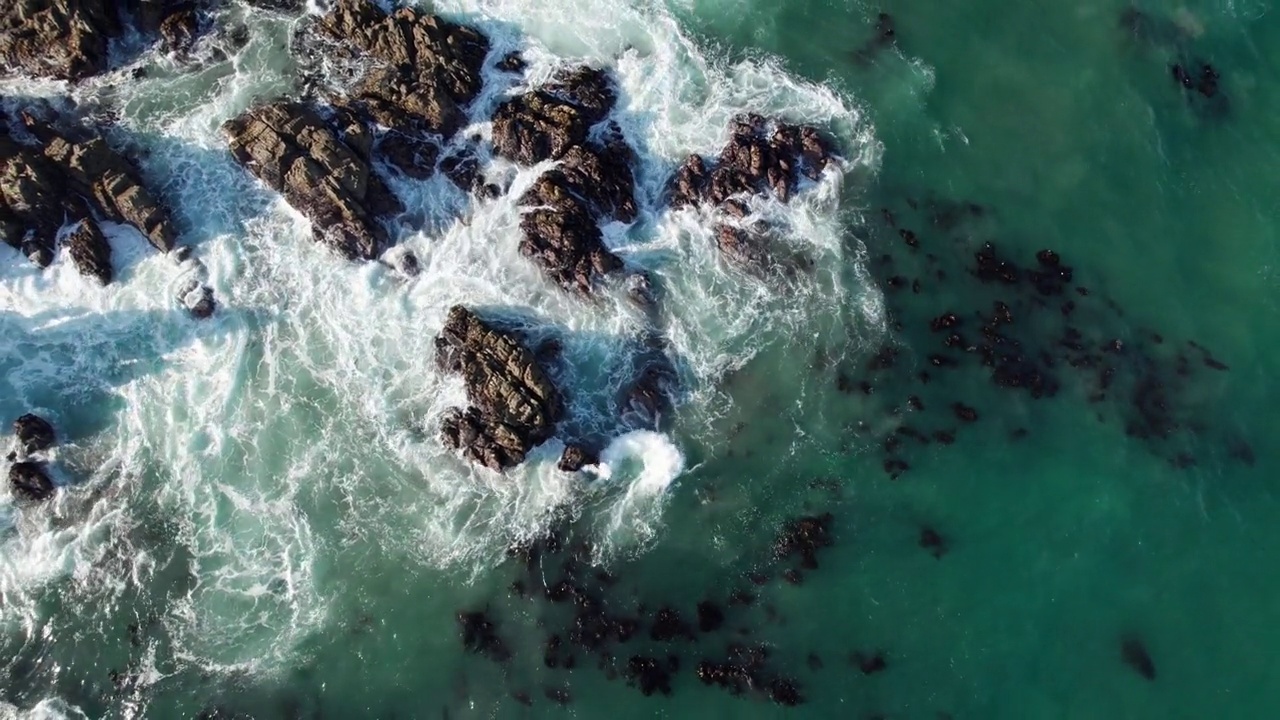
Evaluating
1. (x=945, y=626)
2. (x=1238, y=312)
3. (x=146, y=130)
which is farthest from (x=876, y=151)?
(x=146, y=130)

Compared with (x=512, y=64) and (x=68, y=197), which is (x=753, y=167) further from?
(x=68, y=197)

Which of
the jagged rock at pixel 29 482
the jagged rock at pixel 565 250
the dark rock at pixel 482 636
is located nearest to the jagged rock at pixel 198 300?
the jagged rock at pixel 29 482

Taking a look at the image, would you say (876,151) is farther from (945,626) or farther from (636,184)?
(945,626)

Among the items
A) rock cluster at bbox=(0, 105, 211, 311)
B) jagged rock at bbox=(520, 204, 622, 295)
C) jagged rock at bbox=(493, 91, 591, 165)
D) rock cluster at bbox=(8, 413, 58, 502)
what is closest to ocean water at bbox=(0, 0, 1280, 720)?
rock cluster at bbox=(8, 413, 58, 502)

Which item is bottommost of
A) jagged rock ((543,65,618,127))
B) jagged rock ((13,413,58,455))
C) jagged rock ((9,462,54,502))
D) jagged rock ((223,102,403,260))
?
jagged rock ((9,462,54,502))

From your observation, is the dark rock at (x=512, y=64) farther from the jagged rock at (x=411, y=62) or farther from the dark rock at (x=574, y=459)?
the dark rock at (x=574, y=459)

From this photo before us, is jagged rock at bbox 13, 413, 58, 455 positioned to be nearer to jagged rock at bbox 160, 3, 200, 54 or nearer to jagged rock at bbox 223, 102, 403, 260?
jagged rock at bbox 223, 102, 403, 260

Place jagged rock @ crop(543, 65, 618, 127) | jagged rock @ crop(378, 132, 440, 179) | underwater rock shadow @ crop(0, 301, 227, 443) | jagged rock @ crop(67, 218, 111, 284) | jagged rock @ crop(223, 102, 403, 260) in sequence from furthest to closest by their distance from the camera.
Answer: jagged rock @ crop(543, 65, 618, 127)
jagged rock @ crop(378, 132, 440, 179)
jagged rock @ crop(223, 102, 403, 260)
jagged rock @ crop(67, 218, 111, 284)
underwater rock shadow @ crop(0, 301, 227, 443)
